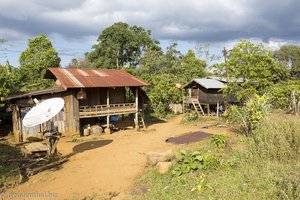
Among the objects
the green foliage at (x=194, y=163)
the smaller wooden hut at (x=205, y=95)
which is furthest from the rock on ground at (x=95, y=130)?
the smaller wooden hut at (x=205, y=95)

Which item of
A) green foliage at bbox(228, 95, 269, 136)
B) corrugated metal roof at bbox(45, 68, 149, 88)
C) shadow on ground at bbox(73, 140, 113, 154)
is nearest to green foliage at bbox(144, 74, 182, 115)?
corrugated metal roof at bbox(45, 68, 149, 88)

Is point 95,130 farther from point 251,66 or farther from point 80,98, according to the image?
point 251,66

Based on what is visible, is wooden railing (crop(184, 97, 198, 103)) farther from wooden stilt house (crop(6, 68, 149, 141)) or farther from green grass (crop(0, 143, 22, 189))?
green grass (crop(0, 143, 22, 189))

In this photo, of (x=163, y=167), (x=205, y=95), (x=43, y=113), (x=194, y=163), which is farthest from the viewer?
(x=205, y=95)

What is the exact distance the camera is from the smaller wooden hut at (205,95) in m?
26.2

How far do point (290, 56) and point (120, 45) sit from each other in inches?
1318

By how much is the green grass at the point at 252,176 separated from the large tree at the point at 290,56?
46.7 meters

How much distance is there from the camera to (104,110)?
64.2 ft

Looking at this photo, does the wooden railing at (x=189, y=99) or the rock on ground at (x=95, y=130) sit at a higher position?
the wooden railing at (x=189, y=99)

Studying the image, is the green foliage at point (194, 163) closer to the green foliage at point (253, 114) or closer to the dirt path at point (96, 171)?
the dirt path at point (96, 171)

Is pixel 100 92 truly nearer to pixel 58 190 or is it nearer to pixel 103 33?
pixel 58 190

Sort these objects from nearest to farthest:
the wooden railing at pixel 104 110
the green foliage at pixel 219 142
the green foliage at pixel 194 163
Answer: the green foliage at pixel 194 163 < the green foliage at pixel 219 142 < the wooden railing at pixel 104 110

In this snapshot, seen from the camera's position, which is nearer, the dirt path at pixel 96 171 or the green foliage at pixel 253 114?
the dirt path at pixel 96 171

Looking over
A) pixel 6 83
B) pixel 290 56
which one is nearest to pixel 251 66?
pixel 6 83
